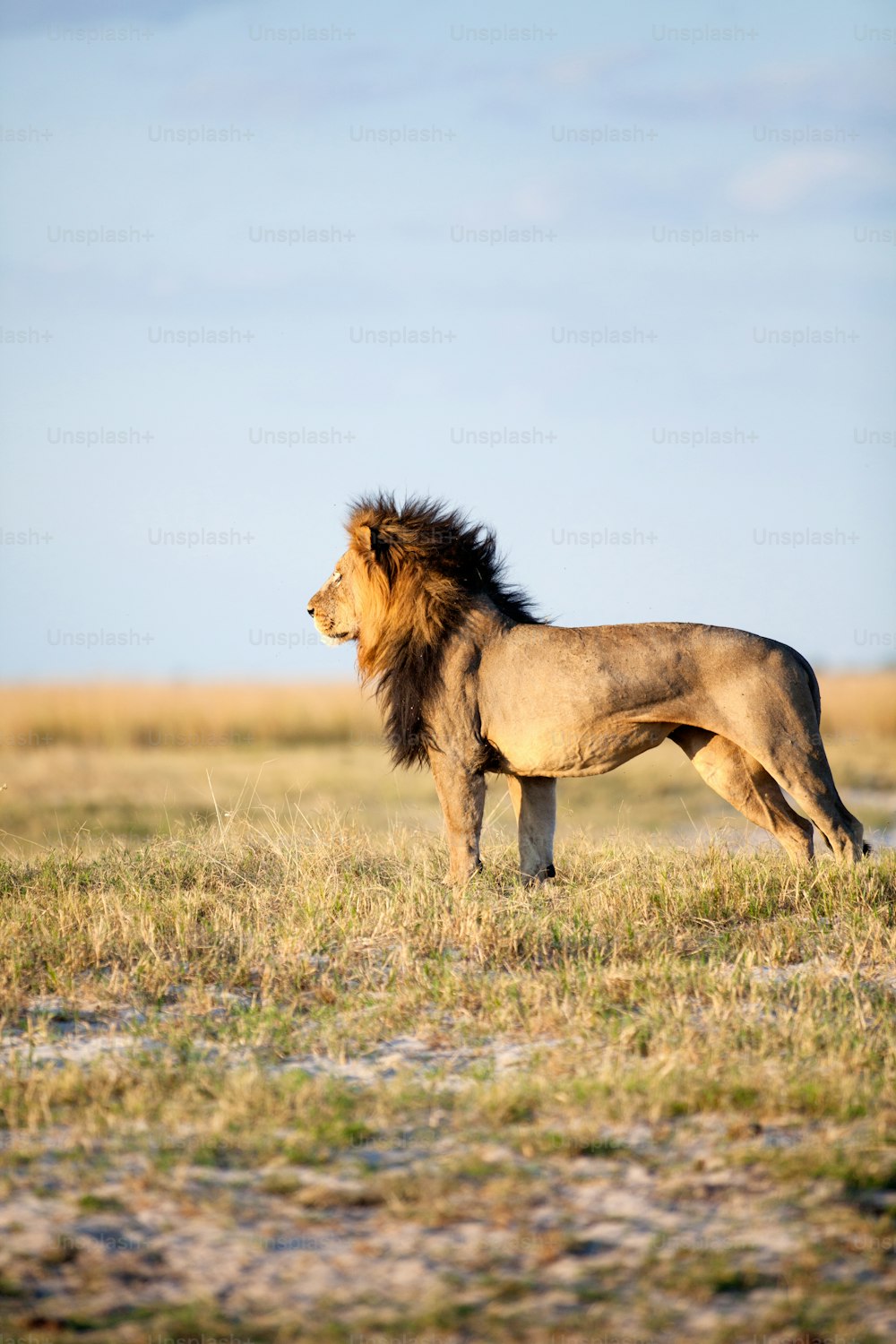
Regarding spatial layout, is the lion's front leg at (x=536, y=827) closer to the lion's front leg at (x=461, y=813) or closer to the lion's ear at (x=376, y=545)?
the lion's front leg at (x=461, y=813)

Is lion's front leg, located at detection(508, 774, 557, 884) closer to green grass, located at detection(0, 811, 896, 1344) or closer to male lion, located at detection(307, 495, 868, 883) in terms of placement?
male lion, located at detection(307, 495, 868, 883)

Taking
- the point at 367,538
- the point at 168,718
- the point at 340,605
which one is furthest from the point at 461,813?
the point at 168,718

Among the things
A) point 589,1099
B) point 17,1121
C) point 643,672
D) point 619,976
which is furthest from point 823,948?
point 17,1121

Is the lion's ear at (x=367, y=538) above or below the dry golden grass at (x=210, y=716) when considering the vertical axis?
above

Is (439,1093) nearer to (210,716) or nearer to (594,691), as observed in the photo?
(594,691)

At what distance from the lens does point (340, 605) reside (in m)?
8.07

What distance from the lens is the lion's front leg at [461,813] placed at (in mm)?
7457

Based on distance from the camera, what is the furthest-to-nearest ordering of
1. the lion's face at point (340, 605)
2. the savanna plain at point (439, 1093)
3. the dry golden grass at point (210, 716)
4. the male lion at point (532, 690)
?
the dry golden grass at point (210, 716)
the lion's face at point (340, 605)
the male lion at point (532, 690)
the savanna plain at point (439, 1093)

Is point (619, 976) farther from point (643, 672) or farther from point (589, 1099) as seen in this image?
point (643, 672)

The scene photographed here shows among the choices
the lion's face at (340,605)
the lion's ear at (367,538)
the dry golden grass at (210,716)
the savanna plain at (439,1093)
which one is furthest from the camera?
the dry golden grass at (210,716)

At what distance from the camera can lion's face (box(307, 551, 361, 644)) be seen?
7.99 m

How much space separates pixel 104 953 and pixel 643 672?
298cm

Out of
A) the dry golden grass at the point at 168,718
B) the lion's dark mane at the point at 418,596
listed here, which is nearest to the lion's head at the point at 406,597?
the lion's dark mane at the point at 418,596

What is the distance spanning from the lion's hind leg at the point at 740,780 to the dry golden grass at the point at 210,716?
71.2 ft
